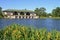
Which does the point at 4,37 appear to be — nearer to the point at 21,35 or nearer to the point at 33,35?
the point at 21,35

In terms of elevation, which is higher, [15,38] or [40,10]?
[15,38]

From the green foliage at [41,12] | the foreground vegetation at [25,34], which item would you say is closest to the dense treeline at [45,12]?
the green foliage at [41,12]

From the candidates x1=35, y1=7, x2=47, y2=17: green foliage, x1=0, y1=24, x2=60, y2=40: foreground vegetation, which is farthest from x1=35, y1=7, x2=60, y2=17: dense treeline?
x1=0, y1=24, x2=60, y2=40: foreground vegetation

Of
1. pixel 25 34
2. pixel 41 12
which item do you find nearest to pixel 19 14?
pixel 41 12

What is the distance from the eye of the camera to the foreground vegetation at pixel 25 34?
8.74 meters

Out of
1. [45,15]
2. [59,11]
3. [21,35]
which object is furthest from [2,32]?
[45,15]

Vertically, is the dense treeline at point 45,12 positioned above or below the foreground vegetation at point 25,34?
below

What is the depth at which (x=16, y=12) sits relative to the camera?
4808 inches

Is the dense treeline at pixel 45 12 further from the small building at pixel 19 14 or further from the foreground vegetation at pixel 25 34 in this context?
the foreground vegetation at pixel 25 34

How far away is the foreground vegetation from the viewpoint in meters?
8.74

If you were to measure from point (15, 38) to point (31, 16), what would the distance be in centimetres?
11615

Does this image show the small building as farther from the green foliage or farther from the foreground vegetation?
the foreground vegetation

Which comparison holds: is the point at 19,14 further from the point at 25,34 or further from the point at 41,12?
the point at 25,34

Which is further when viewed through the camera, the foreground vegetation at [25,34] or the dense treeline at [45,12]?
the dense treeline at [45,12]
